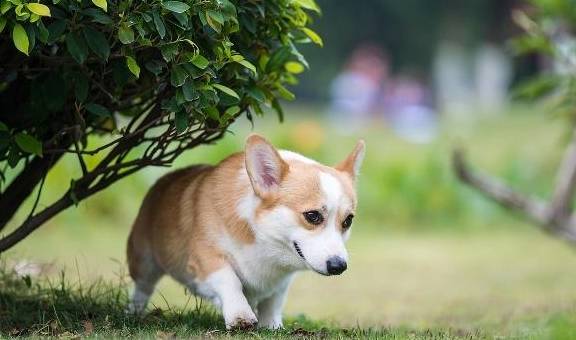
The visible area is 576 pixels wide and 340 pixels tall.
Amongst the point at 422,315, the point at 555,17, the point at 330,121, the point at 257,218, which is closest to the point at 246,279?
the point at 257,218

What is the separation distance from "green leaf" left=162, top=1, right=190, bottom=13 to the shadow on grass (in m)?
1.30

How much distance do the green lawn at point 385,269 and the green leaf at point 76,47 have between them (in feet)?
3.69

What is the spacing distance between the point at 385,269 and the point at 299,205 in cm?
585

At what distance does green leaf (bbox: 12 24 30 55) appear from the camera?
13.9ft

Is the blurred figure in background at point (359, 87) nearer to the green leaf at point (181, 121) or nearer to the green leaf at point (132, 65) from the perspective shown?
the green leaf at point (181, 121)

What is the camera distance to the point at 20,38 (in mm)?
4246

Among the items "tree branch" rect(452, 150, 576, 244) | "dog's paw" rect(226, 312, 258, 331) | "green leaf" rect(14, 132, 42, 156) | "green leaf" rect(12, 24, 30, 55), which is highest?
"green leaf" rect(12, 24, 30, 55)

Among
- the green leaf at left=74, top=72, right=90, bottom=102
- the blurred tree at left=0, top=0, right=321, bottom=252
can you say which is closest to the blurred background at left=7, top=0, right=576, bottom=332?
the blurred tree at left=0, top=0, right=321, bottom=252

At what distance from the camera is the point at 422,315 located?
Answer: 306 inches

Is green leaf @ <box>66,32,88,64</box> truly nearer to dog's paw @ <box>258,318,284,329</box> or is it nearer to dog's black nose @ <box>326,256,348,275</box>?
dog's black nose @ <box>326,256,348,275</box>

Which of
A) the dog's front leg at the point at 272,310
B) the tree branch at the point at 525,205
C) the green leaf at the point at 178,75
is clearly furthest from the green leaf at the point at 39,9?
the tree branch at the point at 525,205

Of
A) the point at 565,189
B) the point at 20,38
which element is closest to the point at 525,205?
the point at 565,189

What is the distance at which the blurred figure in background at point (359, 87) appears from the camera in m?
32.1

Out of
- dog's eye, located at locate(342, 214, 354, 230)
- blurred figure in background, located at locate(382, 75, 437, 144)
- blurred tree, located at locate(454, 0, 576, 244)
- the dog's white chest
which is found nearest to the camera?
dog's eye, located at locate(342, 214, 354, 230)
